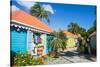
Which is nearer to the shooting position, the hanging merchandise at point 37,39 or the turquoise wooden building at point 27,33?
the turquoise wooden building at point 27,33

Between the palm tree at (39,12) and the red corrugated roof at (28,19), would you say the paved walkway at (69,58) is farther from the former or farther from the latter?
the palm tree at (39,12)

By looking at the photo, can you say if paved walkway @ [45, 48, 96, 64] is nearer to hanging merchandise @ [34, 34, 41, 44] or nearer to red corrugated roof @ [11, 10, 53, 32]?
hanging merchandise @ [34, 34, 41, 44]

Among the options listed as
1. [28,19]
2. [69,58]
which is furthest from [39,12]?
[69,58]

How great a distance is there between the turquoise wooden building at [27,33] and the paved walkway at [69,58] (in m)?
0.16

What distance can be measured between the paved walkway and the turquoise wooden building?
158 millimetres

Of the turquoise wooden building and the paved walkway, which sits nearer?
the turquoise wooden building

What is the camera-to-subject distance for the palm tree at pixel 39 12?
2.55m

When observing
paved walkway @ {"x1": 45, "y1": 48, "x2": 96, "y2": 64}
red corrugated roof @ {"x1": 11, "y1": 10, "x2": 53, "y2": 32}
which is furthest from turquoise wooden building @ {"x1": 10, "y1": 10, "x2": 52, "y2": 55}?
paved walkway @ {"x1": 45, "y1": 48, "x2": 96, "y2": 64}

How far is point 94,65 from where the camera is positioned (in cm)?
279

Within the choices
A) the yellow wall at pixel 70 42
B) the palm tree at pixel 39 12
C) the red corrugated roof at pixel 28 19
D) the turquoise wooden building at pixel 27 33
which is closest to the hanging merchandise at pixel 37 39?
the turquoise wooden building at pixel 27 33

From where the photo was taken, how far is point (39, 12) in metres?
2.58

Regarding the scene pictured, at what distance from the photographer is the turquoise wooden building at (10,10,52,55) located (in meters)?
2.45
